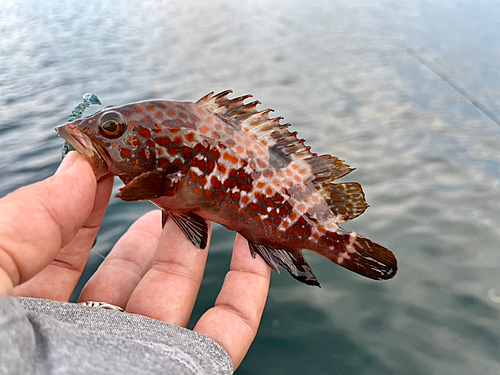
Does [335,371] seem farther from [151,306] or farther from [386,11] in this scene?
[386,11]

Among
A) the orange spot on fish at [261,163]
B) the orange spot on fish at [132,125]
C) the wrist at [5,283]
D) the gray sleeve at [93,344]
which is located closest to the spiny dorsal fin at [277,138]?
the orange spot on fish at [261,163]

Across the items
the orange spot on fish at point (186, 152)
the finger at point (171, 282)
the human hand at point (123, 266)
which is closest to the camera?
the human hand at point (123, 266)

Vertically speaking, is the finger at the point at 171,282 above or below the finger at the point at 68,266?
below

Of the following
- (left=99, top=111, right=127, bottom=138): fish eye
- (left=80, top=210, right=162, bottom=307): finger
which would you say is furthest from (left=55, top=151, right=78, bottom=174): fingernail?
(left=80, top=210, right=162, bottom=307): finger

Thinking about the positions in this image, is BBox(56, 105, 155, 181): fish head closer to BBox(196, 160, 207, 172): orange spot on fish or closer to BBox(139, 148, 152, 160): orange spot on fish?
BBox(139, 148, 152, 160): orange spot on fish

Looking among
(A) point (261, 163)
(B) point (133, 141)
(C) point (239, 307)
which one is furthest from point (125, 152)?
(C) point (239, 307)

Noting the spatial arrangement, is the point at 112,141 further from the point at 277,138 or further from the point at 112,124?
the point at 277,138

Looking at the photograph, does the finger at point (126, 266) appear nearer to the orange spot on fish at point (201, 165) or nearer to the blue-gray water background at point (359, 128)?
the blue-gray water background at point (359, 128)
